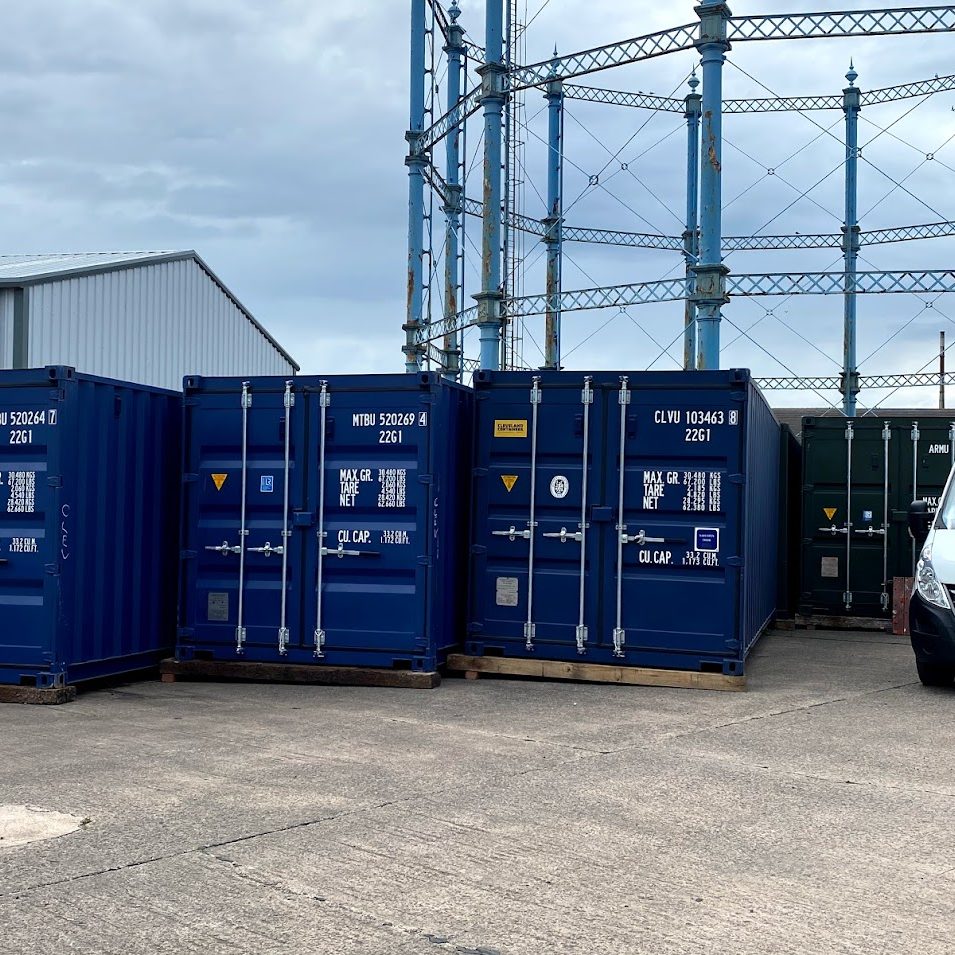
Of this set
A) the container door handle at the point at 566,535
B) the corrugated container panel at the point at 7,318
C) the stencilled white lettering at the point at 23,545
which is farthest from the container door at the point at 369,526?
the corrugated container panel at the point at 7,318

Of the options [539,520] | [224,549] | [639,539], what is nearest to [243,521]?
[224,549]

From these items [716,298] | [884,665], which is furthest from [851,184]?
[884,665]

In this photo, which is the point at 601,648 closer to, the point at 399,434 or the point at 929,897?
the point at 399,434

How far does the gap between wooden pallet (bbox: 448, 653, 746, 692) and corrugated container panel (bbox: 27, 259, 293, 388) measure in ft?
55.3

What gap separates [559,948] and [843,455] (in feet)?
43.9

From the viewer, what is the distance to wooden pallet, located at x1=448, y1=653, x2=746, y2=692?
11.1 m

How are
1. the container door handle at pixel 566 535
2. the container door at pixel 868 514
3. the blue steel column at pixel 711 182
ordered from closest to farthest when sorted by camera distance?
the container door handle at pixel 566 535 < the container door at pixel 868 514 < the blue steel column at pixel 711 182

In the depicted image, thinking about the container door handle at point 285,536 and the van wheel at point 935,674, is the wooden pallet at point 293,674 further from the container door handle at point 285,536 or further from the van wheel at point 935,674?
the van wheel at point 935,674

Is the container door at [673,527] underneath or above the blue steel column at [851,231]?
underneath

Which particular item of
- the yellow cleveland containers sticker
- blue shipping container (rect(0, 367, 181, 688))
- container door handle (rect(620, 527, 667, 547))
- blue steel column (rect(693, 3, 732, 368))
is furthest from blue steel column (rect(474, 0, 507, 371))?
blue shipping container (rect(0, 367, 181, 688))

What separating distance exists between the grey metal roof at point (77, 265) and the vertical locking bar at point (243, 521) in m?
15.3

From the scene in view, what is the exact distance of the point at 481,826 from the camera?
6.20 metres

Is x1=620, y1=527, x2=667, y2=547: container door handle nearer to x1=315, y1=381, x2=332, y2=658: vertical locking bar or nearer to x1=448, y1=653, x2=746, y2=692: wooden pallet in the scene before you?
x1=448, y1=653, x2=746, y2=692: wooden pallet

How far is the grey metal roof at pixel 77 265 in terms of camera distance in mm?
25688
